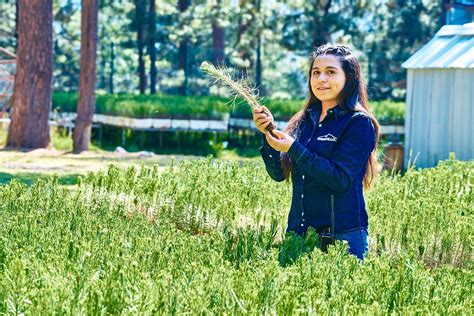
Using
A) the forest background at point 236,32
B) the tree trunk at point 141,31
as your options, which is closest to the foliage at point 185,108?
the forest background at point 236,32

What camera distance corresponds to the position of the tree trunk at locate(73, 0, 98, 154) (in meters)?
17.2

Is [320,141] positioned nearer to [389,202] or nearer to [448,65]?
[389,202]

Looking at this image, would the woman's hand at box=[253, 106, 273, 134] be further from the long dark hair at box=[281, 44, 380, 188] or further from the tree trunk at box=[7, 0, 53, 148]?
the tree trunk at box=[7, 0, 53, 148]

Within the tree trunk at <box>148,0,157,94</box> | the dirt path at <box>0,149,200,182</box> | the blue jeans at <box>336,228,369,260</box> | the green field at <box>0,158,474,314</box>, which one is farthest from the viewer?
the tree trunk at <box>148,0,157,94</box>

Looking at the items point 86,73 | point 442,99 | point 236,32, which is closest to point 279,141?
point 442,99

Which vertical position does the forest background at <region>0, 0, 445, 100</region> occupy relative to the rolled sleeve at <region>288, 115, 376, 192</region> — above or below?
above

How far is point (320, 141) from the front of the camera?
5.52 meters

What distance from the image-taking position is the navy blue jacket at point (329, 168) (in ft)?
17.4

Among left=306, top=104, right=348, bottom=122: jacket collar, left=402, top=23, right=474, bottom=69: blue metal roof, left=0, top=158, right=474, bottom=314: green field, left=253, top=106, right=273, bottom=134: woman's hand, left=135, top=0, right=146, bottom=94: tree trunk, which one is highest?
left=135, top=0, right=146, bottom=94: tree trunk

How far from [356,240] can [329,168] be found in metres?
0.50

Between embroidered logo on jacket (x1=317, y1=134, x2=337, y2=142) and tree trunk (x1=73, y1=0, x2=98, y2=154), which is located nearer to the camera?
embroidered logo on jacket (x1=317, y1=134, x2=337, y2=142)

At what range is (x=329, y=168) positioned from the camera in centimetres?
529

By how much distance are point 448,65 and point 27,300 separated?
12.2 m

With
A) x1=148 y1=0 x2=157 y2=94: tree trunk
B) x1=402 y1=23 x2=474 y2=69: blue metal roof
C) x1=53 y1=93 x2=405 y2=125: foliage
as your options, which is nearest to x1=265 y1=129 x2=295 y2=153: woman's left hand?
x1=402 y1=23 x2=474 y2=69: blue metal roof
